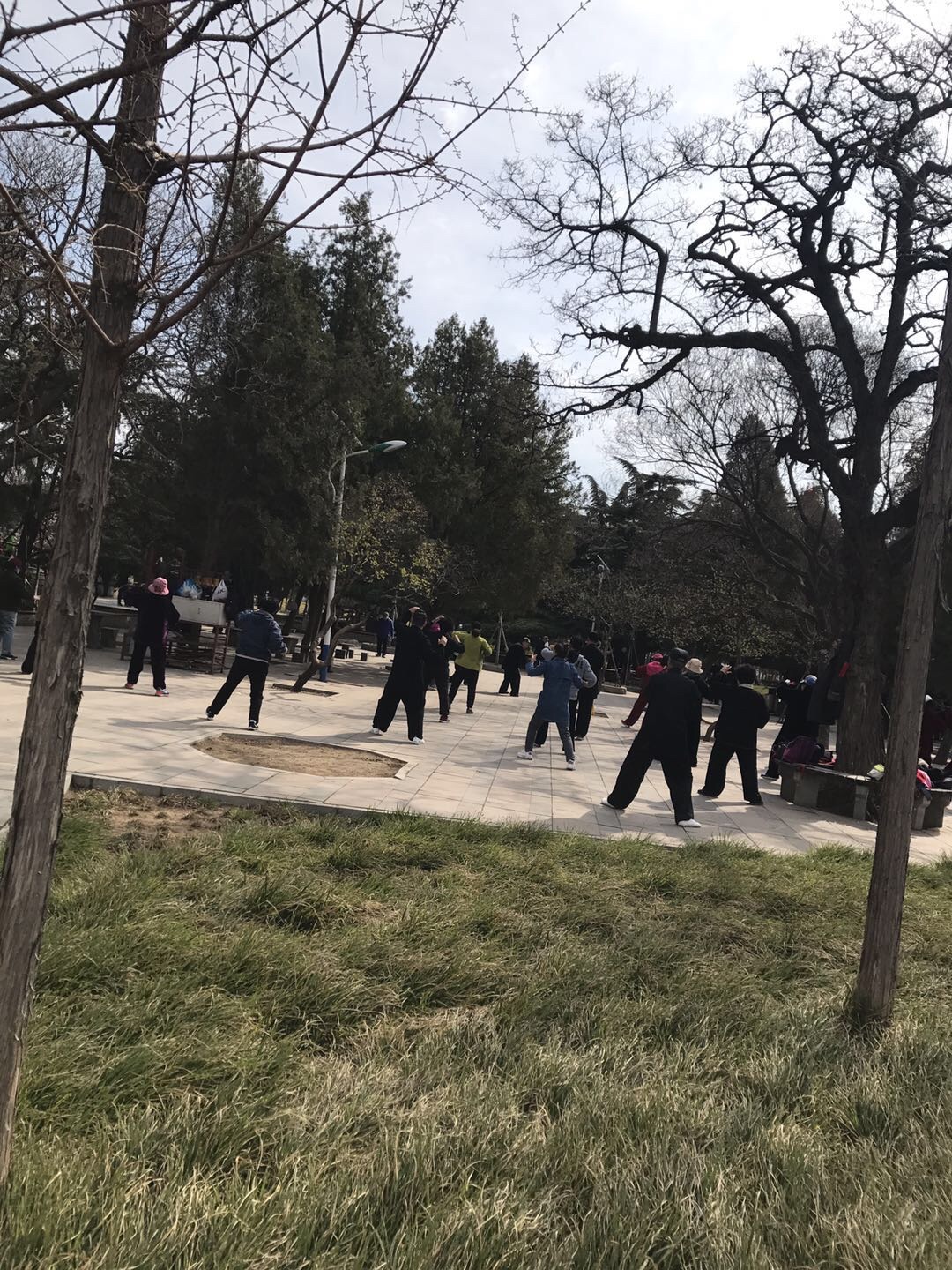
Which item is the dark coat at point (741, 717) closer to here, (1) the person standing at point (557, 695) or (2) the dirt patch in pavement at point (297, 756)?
(1) the person standing at point (557, 695)

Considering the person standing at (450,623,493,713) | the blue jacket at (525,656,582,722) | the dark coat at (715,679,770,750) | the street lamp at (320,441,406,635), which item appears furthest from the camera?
the street lamp at (320,441,406,635)

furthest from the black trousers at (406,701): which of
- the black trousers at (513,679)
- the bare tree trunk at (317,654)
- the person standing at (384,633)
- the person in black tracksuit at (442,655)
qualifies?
the person standing at (384,633)

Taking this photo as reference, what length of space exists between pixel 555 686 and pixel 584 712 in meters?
4.96

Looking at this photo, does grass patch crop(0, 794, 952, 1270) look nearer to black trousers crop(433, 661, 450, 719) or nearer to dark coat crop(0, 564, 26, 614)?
dark coat crop(0, 564, 26, 614)

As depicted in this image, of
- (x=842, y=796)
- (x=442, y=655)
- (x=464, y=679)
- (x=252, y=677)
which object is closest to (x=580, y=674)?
(x=442, y=655)

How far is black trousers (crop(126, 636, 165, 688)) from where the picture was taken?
14.0 metres

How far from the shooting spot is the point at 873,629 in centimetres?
1343

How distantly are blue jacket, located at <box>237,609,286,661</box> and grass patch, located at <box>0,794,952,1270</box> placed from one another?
644cm

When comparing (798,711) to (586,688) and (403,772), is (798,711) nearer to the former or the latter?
(586,688)

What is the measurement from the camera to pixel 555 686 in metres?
13.1

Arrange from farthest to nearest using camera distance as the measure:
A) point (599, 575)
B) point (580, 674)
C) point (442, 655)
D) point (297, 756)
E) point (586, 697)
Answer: point (599, 575), point (586, 697), point (442, 655), point (580, 674), point (297, 756)

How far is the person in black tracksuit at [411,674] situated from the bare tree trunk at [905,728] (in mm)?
8893

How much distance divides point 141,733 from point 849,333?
11468 mm

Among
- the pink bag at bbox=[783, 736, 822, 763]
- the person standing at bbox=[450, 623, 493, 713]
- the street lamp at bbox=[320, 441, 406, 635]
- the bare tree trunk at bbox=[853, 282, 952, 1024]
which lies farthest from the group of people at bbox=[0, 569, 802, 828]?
the street lamp at bbox=[320, 441, 406, 635]
